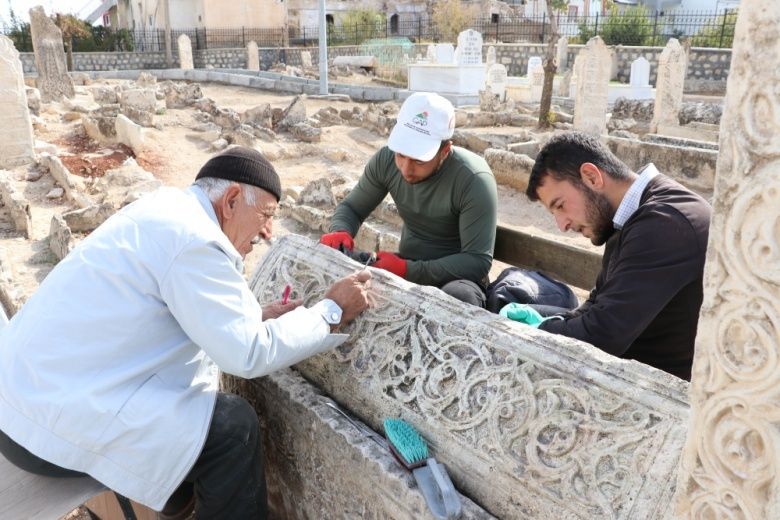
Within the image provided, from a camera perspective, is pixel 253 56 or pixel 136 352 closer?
pixel 136 352

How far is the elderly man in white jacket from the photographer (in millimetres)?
1734

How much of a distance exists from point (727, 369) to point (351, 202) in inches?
99.8

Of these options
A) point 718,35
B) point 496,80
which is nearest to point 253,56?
point 496,80

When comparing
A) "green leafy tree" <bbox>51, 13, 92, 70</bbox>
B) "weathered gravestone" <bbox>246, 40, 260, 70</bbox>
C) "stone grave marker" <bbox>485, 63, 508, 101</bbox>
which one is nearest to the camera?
"stone grave marker" <bbox>485, 63, 508, 101</bbox>

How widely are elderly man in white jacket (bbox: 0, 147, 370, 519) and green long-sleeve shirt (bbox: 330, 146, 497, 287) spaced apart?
43.4 inches

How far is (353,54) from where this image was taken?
2905cm

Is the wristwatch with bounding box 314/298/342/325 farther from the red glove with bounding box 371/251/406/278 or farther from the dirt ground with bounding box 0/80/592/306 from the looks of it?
the dirt ground with bounding box 0/80/592/306

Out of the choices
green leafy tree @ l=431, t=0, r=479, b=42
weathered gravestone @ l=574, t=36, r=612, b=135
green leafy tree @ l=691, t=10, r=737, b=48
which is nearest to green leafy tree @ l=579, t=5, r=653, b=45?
green leafy tree @ l=691, t=10, r=737, b=48

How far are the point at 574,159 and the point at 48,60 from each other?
16162 mm

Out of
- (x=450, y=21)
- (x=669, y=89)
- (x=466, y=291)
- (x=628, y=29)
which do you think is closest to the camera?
(x=466, y=291)

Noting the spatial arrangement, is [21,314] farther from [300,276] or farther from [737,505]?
[737,505]

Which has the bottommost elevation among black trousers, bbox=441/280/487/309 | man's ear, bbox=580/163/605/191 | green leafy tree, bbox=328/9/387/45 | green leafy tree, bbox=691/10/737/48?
black trousers, bbox=441/280/487/309

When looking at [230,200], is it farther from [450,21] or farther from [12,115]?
[450,21]

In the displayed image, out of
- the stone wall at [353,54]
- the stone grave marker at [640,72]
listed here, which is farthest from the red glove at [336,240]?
the stone wall at [353,54]
